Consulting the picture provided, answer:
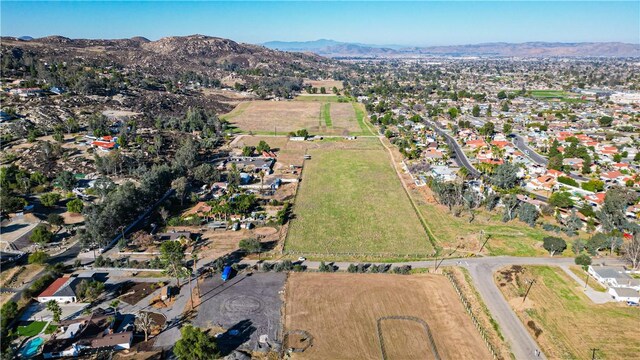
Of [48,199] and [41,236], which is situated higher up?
[48,199]

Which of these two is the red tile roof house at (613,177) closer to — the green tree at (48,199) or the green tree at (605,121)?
the green tree at (605,121)

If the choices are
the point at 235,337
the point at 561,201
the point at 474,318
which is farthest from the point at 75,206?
the point at 561,201

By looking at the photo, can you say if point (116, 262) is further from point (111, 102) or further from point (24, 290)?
point (111, 102)

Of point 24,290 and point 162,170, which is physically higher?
point 162,170

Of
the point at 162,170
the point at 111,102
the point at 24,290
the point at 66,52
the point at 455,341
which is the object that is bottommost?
the point at 455,341

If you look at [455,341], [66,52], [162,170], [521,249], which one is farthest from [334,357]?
[66,52]

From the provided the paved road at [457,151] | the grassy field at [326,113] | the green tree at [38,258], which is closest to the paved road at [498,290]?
the green tree at [38,258]

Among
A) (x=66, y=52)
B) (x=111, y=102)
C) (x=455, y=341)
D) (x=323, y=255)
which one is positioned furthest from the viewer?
(x=66, y=52)

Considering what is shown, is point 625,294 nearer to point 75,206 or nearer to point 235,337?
point 235,337
